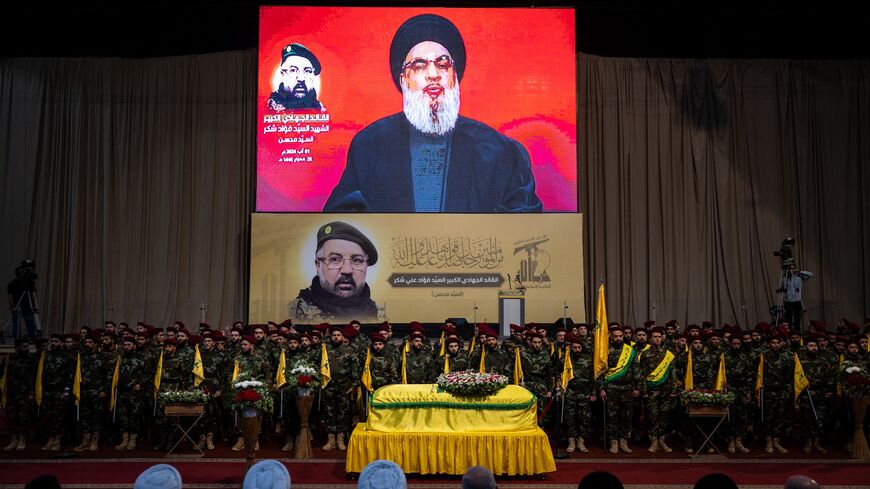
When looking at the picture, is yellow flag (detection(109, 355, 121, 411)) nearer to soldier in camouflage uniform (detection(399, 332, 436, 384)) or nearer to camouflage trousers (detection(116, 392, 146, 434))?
camouflage trousers (detection(116, 392, 146, 434))

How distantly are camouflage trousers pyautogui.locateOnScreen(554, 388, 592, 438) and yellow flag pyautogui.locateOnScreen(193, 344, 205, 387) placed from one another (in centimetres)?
506

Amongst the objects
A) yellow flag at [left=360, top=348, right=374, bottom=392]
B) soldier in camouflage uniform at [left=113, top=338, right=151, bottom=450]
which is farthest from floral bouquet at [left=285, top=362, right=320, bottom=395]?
soldier in camouflage uniform at [left=113, top=338, right=151, bottom=450]

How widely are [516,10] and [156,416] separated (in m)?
12.3

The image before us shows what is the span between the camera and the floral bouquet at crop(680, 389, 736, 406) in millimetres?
9984

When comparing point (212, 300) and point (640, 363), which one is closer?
point (640, 363)

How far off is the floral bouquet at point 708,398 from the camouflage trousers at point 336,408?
4.53 metres

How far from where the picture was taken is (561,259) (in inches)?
671

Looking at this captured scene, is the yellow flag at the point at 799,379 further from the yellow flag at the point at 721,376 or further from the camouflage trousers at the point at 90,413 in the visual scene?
the camouflage trousers at the point at 90,413

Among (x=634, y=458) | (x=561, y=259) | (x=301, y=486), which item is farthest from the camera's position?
(x=561, y=259)

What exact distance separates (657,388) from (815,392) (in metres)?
2.34

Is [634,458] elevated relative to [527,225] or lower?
lower

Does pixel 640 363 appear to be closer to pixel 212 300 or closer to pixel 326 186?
pixel 326 186

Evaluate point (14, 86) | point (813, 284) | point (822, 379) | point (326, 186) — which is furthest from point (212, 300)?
point (813, 284)

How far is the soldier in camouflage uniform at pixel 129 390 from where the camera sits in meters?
11.1
